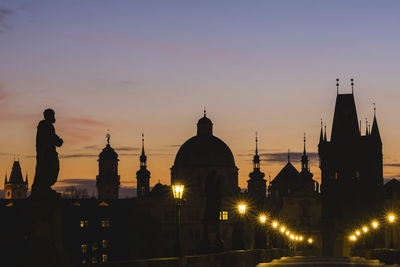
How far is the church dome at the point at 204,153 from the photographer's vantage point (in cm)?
18225

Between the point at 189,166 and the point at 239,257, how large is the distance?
133 m

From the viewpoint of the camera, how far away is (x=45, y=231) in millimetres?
24188

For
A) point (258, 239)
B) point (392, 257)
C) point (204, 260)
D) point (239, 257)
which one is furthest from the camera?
point (258, 239)

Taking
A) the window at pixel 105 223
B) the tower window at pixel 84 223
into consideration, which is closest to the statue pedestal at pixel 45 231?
the tower window at pixel 84 223

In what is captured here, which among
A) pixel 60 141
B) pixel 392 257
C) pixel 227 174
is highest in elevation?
pixel 227 174

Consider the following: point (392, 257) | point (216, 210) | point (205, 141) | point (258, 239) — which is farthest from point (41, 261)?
point (205, 141)

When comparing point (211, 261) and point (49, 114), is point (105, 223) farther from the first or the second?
point (49, 114)

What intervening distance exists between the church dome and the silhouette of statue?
157m

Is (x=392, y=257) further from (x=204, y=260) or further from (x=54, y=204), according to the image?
(x=54, y=204)

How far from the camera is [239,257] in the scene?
48.8m

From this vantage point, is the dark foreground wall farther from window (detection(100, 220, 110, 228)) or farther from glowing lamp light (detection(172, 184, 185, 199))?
window (detection(100, 220, 110, 228))

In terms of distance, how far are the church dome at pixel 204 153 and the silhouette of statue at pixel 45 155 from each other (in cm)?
15705

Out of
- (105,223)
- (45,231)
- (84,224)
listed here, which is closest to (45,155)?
(45,231)

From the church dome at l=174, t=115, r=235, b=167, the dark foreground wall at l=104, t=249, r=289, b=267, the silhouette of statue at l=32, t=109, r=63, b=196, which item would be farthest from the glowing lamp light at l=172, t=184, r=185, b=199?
the church dome at l=174, t=115, r=235, b=167
